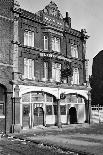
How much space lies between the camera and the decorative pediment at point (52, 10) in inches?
1013

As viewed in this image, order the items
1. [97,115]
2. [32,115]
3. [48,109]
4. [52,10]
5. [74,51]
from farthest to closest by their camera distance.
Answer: [97,115] < [74,51] < [52,10] < [48,109] < [32,115]

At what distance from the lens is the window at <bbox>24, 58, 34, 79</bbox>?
74.7ft

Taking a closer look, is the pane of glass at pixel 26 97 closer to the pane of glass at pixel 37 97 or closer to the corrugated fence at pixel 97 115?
the pane of glass at pixel 37 97

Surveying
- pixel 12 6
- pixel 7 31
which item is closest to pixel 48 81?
pixel 7 31

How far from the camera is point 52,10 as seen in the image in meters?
26.3

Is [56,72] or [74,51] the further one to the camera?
[74,51]

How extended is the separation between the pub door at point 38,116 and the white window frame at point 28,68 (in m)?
3.38

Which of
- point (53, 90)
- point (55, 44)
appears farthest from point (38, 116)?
point (55, 44)

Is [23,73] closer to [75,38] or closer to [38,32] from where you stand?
[38,32]

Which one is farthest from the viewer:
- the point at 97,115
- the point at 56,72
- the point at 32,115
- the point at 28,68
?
the point at 97,115

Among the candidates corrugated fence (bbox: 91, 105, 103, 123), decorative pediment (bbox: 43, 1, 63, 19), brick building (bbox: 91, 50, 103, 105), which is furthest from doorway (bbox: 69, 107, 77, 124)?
brick building (bbox: 91, 50, 103, 105)

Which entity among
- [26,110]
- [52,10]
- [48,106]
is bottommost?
[26,110]

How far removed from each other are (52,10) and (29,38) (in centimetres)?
503

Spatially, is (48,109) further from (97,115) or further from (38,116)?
(97,115)
